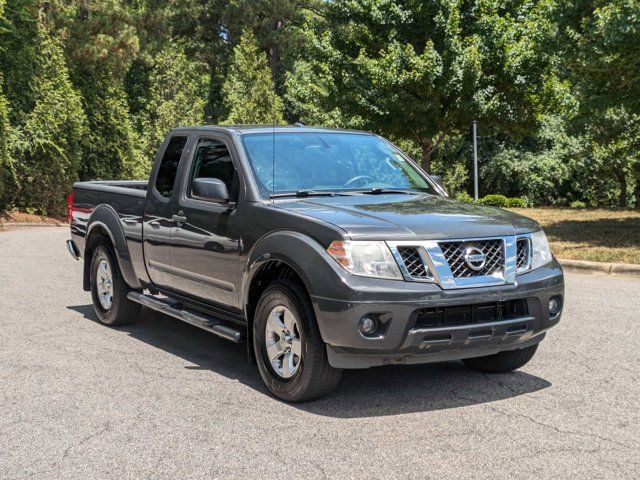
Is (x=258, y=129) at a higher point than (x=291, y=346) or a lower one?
higher

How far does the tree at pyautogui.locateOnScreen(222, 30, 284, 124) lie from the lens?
45.0 m

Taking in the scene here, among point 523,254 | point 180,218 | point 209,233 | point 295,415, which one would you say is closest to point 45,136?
point 180,218

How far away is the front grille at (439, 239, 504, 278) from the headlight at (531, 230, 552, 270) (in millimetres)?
391

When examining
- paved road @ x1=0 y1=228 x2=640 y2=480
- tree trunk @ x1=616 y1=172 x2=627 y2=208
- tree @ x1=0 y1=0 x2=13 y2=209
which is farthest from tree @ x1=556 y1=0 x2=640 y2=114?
tree trunk @ x1=616 y1=172 x2=627 y2=208

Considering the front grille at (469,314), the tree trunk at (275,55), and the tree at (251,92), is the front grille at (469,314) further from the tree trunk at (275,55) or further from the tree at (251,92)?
the tree trunk at (275,55)

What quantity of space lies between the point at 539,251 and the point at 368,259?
1.41m

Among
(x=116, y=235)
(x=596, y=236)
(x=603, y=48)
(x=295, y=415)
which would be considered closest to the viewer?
(x=295, y=415)

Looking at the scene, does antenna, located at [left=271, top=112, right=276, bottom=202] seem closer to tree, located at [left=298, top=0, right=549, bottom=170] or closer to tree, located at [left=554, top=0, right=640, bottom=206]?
tree, located at [left=554, top=0, right=640, bottom=206]

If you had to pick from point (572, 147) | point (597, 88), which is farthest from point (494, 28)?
point (572, 147)

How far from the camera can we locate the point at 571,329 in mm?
7953

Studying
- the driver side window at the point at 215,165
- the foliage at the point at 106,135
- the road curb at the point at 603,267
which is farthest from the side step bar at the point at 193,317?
→ the foliage at the point at 106,135

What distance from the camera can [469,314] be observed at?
5250mm

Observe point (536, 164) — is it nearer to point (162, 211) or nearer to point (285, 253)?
point (162, 211)

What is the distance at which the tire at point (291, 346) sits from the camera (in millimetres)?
5324
